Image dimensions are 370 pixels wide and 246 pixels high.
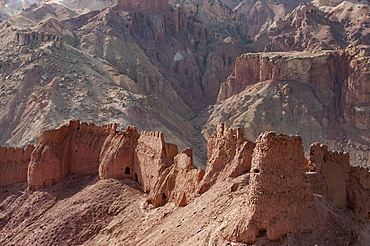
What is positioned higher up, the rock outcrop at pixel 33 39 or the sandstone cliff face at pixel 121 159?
the rock outcrop at pixel 33 39

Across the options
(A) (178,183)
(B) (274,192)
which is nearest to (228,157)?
(A) (178,183)

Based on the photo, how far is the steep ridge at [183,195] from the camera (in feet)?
50.4

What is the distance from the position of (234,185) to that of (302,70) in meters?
73.4

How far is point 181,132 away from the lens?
8275cm

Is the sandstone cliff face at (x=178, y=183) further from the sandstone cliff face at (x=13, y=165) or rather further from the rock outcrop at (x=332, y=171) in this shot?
the sandstone cliff face at (x=13, y=165)

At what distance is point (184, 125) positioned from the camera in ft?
288

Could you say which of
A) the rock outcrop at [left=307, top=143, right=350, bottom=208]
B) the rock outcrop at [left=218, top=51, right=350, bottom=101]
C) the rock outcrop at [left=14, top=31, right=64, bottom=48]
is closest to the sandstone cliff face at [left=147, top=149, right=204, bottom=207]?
the rock outcrop at [left=307, top=143, right=350, bottom=208]

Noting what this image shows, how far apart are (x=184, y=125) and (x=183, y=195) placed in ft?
212

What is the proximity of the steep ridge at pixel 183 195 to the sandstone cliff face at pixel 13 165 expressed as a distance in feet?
2.47

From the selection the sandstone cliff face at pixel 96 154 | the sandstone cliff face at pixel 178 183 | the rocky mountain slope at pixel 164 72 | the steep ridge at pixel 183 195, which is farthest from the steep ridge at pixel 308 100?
the sandstone cliff face at pixel 178 183

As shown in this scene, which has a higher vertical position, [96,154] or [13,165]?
[96,154]

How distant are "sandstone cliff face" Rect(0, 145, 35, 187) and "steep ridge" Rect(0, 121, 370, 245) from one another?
2.47 ft

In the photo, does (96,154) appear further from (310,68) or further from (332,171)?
(310,68)

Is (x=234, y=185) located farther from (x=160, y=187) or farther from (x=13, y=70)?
(x=13, y=70)
